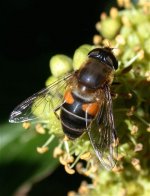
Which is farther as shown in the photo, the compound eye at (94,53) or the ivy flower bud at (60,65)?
the ivy flower bud at (60,65)

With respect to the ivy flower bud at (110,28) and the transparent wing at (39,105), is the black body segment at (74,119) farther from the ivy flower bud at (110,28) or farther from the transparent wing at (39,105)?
the ivy flower bud at (110,28)

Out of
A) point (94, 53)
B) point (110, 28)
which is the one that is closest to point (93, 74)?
point (94, 53)

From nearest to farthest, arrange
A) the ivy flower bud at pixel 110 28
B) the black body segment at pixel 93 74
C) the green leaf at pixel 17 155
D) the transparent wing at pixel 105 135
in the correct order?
1. the transparent wing at pixel 105 135
2. the black body segment at pixel 93 74
3. the ivy flower bud at pixel 110 28
4. the green leaf at pixel 17 155

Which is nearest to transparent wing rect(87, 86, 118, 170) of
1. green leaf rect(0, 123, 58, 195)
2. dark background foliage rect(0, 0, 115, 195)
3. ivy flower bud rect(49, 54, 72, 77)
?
ivy flower bud rect(49, 54, 72, 77)

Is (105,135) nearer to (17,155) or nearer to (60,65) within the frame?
(60,65)

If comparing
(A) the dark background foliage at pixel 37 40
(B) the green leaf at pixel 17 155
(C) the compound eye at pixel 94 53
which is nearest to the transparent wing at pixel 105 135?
(C) the compound eye at pixel 94 53

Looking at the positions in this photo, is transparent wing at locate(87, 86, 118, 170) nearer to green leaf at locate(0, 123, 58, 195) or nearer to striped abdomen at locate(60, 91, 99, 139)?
striped abdomen at locate(60, 91, 99, 139)
